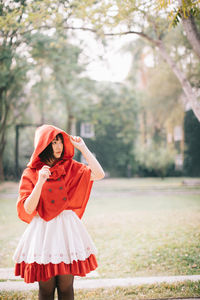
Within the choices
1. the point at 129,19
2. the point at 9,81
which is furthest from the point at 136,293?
the point at 9,81

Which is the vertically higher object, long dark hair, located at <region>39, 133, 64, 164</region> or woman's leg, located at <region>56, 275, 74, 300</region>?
long dark hair, located at <region>39, 133, 64, 164</region>

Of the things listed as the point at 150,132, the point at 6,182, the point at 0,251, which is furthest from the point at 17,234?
the point at 150,132

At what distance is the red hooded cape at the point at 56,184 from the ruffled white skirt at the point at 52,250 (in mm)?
83

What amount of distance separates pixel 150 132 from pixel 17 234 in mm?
12782

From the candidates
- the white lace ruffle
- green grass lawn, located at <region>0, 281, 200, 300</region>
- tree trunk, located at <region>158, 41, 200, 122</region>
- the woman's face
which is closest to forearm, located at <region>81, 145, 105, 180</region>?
the woman's face

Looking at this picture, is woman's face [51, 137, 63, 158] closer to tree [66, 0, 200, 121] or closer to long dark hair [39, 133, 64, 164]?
long dark hair [39, 133, 64, 164]

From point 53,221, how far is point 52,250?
7.5 inches

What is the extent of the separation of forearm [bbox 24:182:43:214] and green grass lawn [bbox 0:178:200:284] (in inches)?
81.3

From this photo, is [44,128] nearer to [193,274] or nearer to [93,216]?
[193,274]

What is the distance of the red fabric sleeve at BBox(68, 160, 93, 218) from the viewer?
2051 millimetres

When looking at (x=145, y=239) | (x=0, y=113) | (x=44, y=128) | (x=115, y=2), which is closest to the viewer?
(x=44, y=128)

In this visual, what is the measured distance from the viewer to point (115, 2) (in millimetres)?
3852

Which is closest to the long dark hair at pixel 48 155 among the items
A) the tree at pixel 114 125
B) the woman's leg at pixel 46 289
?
the woman's leg at pixel 46 289

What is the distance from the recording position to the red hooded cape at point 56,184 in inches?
74.7
